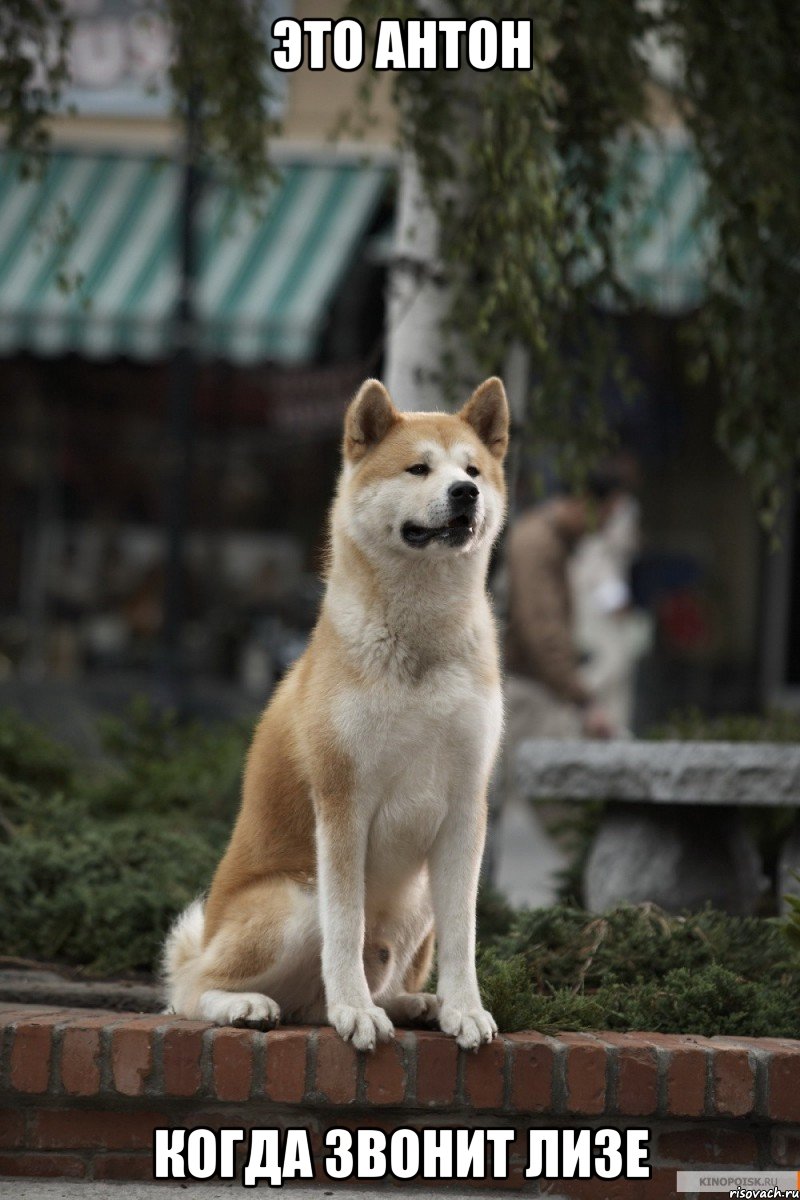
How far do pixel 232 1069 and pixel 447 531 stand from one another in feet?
4.17

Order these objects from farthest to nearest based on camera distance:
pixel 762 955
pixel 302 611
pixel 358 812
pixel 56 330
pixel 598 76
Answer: pixel 302 611
pixel 56 330
pixel 598 76
pixel 762 955
pixel 358 812

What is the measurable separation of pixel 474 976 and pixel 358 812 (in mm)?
484

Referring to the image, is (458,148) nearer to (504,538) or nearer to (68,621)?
(504,538)

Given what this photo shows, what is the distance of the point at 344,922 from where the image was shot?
10.9 feet

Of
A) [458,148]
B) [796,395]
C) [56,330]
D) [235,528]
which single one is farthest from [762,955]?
[235,528]

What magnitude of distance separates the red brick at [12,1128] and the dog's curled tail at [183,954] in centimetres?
43

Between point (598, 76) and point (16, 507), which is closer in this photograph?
point (598, 76)

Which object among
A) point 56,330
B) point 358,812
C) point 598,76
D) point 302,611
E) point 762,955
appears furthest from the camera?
point 302,611

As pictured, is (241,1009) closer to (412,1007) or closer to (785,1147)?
(412,1007)

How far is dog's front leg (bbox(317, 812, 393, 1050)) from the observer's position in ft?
10.9

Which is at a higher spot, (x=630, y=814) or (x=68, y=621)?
(x=68, y=621)

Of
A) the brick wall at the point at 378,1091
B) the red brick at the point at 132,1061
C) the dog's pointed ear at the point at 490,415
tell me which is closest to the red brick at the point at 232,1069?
the brick wall at the point at 378,1091

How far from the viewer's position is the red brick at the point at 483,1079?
11.3ft

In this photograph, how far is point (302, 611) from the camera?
1277cm
